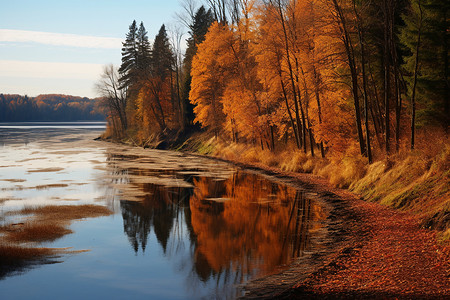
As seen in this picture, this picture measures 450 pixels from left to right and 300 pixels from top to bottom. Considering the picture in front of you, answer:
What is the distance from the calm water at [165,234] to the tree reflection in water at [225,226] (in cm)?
3

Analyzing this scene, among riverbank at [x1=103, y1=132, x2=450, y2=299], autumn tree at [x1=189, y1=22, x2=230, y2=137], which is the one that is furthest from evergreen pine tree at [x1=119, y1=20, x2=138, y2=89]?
riverbank at [x1=103, y1=132, x2=450, y2=299]

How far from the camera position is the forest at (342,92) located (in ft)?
66.8

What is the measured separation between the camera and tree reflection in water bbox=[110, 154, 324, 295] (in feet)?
38.2

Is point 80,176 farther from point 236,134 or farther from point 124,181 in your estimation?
point 236,134

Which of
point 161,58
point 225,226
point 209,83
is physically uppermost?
point 161,58

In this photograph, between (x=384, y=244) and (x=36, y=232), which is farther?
(x=36, y=232)

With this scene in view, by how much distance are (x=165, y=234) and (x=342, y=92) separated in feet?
57.3

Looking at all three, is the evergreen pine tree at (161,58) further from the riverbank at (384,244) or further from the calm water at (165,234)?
the riverbank at (384,244)

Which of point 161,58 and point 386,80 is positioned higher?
point 161,58

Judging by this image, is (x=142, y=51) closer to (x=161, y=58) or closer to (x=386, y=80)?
(x=161, y=58)

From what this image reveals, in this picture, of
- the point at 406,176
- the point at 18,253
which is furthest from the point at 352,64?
the point at 18,253

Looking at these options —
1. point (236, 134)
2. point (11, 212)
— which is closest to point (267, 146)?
point (236, 134)

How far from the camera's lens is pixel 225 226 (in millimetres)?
15953

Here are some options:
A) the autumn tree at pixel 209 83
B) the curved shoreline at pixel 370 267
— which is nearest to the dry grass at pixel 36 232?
the curved shoreline at pixel 370 267
